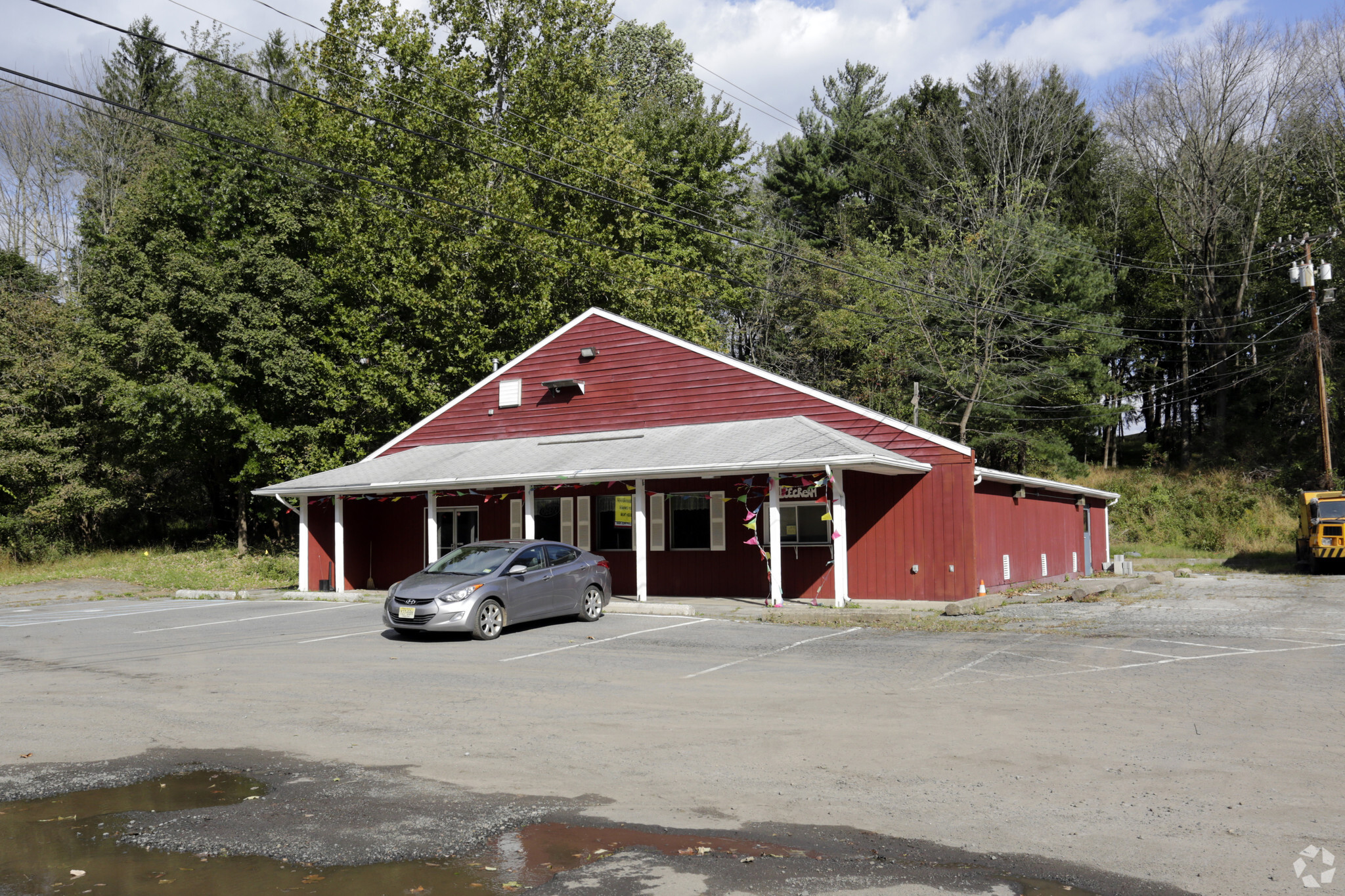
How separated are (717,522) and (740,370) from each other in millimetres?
3606

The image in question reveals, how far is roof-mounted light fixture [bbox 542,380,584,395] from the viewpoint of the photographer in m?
25.2

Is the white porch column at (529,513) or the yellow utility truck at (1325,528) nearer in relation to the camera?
the white porch column at (529,513)

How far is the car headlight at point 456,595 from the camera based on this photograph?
48.4 feet

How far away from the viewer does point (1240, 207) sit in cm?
4616

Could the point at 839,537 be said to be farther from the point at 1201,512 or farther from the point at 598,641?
the point at 1201,512

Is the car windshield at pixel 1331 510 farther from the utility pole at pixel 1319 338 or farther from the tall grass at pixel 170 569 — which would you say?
the tall grass at pixel 170 569

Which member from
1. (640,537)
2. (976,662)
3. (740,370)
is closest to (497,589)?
(640,537)

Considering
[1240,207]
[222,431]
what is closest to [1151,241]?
[1240,207]

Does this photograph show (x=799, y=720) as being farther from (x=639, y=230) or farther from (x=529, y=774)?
(x=639, y=230)

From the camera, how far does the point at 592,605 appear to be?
17.4 metres

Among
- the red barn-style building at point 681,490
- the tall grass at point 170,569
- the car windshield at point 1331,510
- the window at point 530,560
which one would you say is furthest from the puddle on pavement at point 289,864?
the car windshield at point 1331,510

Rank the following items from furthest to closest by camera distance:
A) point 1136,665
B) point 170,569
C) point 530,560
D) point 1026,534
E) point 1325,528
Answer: point 170,569
point 1325,528
point 1026,534
point 530,560
point 1136,665

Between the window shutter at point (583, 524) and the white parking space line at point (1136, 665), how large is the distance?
41.8ft

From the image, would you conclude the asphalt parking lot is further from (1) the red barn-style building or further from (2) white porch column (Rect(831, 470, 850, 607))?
(1) the red barn-style building
